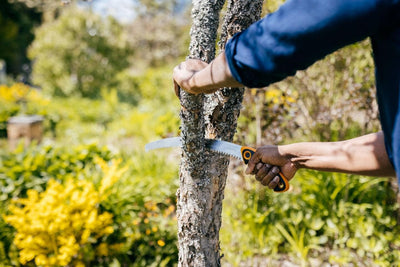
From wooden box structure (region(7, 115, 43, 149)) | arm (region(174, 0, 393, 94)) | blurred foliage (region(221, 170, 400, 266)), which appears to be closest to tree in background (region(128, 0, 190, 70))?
wooden box structure (region(7, 115, 43, 149))

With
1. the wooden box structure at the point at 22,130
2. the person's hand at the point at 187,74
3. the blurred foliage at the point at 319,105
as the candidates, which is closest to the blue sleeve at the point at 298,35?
the person's hand at the point at 187,74

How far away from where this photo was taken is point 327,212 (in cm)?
278

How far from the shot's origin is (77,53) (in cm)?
1008

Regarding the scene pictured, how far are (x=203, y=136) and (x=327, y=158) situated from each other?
1.71 feet

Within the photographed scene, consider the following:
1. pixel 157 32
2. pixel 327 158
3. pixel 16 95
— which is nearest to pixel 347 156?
pixel 327 158

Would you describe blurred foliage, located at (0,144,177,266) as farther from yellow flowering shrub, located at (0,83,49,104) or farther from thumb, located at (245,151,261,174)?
yellow flowering shrub, located at (0,83,49,104)

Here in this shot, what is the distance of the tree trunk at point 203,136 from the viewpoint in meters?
1.35

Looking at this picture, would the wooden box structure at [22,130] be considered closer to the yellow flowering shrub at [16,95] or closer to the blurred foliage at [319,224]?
the yellow flowering shrub at [16,95]

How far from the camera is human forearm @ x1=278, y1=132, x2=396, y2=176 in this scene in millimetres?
1092

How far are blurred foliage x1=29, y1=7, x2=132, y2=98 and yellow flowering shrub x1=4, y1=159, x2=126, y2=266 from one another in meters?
8.54

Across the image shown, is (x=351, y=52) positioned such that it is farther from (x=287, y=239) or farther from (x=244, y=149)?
(x=244, y=149)

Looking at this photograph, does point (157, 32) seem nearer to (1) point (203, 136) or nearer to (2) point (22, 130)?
(2) point (22, 130)

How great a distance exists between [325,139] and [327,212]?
33.2 inches

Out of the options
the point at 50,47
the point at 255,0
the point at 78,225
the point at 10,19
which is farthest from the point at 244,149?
the point at 10,19
